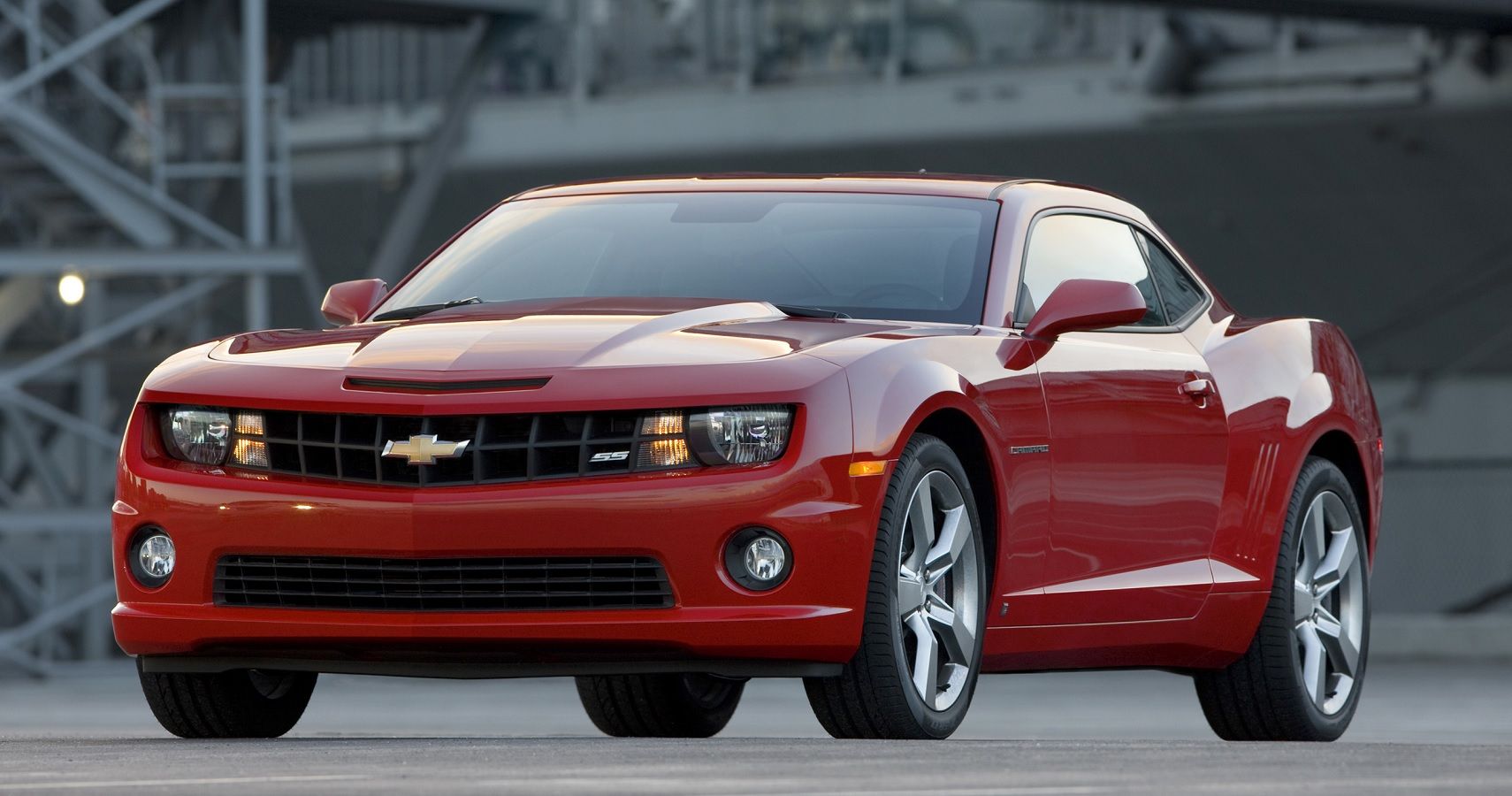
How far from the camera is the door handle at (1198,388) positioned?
8.52 metres

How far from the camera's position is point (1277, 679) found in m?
8.95

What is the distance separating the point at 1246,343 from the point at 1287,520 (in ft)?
1.72

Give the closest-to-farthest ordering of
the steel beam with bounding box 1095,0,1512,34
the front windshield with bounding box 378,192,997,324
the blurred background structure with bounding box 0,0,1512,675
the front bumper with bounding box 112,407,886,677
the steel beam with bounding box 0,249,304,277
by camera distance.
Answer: the front bumper with bounding box 112,407,886,677 < the front windshield with bounding box 378,192,997,324 < the steel beam with bounding box 0,249,304,277 < the blurred background structure with bounding box 0,0,1512,675 < the steel beam with bounding box 1095,0,1512,34

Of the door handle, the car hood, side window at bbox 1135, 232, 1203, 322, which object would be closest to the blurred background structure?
side window at bbox 1135, 232, 1203, 322

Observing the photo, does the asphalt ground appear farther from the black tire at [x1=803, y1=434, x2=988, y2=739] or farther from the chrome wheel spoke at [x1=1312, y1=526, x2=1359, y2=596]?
the chrome wheel spoke at [x1=1312, y1=526, x2=1359, y2=596]

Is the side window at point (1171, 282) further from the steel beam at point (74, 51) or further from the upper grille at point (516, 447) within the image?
the steel beam at point (74, 51)

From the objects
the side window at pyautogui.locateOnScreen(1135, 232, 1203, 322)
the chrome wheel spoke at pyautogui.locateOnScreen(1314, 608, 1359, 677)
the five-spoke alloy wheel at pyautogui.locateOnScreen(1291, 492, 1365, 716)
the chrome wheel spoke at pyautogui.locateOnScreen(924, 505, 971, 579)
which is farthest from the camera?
the chrome wheel spoke at pyautogui.locateOnScreen(1314, 608, 1359, 677)

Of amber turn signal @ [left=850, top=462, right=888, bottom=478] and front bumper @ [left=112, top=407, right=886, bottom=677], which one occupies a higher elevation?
amber turn signal @ [left=850, top=462, right=888, bottom=478]

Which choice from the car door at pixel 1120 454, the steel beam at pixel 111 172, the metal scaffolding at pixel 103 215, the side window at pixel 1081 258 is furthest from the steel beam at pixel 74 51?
the car door at pixel 1120 454

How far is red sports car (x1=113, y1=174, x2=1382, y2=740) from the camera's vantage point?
6.89 metres

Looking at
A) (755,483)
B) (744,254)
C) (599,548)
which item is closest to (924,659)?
(755,483)

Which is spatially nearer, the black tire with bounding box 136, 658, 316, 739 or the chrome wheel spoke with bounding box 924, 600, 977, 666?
the chrome wheel spoke with bounding box 924, 600, 977, 666

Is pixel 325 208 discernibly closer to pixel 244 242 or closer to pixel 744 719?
pixel 244 242

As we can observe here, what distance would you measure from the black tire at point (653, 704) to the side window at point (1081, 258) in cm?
168
